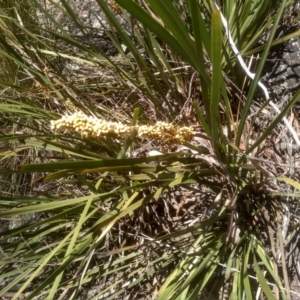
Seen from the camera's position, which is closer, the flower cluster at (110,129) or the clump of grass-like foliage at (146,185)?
the flower cluster at (110,129)

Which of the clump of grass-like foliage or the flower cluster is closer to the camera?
the flower cluster

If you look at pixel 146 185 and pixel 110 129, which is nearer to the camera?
pixel 110 129

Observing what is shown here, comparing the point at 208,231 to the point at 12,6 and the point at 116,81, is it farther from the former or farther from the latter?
the point at 12,6

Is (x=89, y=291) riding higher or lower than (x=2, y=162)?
lower

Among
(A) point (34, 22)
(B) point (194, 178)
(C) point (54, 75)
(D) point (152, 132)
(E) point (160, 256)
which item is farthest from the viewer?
(A) point (34, 22)

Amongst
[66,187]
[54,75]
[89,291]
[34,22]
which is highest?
[34,22]

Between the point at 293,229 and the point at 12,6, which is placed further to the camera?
the point at 12,6

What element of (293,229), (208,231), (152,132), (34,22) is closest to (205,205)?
(208,231)

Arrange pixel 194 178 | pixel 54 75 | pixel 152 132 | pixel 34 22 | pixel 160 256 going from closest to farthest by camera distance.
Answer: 1. pixel 152 132
2. pixel 194 178
3. pixel 160 256
4. pixel 54 75
5. pixel 34 22
